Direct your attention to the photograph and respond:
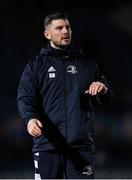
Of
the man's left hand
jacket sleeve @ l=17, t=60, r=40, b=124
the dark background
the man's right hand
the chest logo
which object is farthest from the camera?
the dark background

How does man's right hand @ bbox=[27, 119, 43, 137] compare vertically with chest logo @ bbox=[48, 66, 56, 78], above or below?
below

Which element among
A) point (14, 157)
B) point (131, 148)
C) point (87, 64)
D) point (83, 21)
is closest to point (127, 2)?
point (83, 21)

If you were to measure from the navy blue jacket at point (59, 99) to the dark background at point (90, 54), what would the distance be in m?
4.57

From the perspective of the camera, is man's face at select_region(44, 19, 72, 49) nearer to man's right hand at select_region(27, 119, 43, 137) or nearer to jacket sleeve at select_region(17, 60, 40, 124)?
jacket sleeve at select_region(17, 60, 40, 124)

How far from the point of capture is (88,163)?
4.49 m

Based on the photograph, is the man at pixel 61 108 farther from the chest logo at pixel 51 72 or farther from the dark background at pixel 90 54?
the dark background at pixel 90 54

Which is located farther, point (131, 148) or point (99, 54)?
point (99, 54)

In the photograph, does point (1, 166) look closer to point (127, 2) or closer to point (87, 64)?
point (87, 64)

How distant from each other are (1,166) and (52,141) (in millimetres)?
5156

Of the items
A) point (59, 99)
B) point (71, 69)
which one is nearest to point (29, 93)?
point (59, 99)

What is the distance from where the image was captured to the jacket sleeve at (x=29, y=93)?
4445 mm

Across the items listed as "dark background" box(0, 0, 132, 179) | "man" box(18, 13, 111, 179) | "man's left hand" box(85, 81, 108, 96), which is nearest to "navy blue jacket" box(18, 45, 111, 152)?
"man" box(18, 13, 111, 179)

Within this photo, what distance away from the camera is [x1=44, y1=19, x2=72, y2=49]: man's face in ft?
15.0

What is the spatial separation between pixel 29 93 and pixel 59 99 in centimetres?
22
